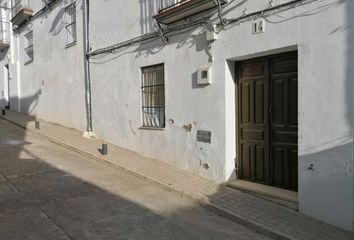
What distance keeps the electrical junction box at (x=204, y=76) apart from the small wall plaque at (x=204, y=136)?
935mm

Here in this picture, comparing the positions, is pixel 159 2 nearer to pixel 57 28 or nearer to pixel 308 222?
pixel 308 222

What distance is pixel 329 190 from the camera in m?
5.16

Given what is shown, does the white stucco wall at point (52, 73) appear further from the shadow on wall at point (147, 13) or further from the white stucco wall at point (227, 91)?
the shadow on wall at point (147, 13)

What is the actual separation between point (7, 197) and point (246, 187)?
397 centimetres

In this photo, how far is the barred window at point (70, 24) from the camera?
12.8 meters

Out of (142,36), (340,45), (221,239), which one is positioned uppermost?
(142,36)

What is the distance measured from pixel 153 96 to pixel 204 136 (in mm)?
2113

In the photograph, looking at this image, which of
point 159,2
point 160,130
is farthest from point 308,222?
point 159,2

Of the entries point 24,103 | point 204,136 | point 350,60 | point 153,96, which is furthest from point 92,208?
point 24,103

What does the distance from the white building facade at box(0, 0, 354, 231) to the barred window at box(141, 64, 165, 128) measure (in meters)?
0.02

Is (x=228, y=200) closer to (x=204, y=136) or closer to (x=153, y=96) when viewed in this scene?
(x=204, y=136)

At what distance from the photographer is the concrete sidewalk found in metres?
5.00

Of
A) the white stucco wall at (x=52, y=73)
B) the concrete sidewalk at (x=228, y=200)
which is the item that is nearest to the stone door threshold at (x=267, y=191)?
the concrete sidewalk at (x=228, y=200)

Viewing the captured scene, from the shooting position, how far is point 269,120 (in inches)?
249
